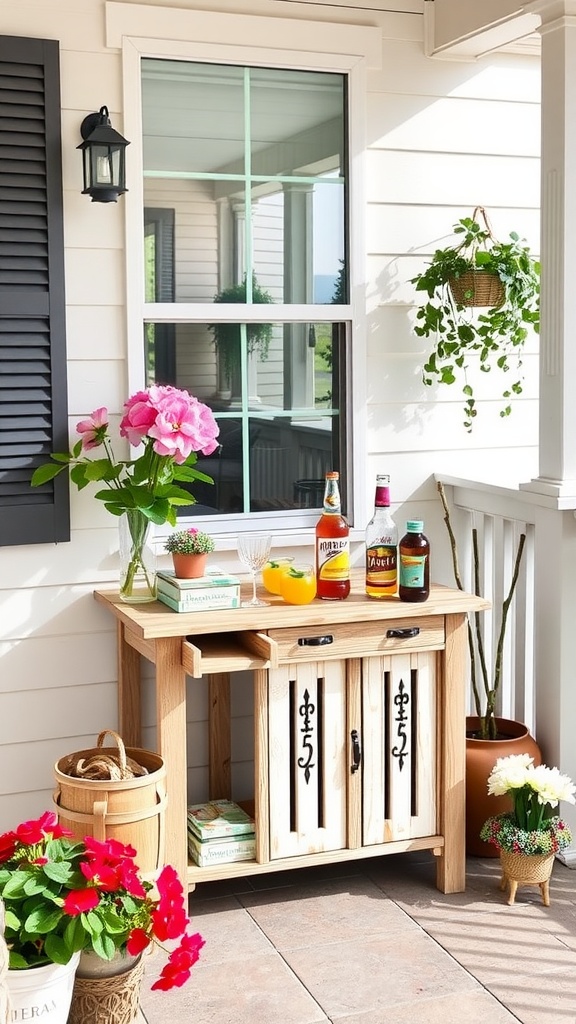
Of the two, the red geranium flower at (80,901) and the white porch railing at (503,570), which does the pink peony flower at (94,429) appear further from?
the red geranium flower at (80,901)

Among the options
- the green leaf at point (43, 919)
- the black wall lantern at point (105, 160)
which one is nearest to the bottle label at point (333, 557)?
the black wall lantern at point (105, 160)

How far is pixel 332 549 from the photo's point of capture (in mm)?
3299

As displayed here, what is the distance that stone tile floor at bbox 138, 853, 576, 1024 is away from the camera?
2.69 m

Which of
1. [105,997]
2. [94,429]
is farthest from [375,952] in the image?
[94,429]

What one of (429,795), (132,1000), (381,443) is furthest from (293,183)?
(132,1000)

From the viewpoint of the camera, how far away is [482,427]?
3.97 m

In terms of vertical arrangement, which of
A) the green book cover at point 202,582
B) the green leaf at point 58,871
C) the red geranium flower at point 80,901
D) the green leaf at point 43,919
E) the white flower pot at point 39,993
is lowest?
the white flower pot at point 39,993

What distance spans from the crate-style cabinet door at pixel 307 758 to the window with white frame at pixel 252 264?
27.5 inches

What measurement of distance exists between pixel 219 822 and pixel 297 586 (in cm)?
66

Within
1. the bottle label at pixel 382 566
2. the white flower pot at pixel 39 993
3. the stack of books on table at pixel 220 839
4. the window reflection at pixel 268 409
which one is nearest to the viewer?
the white flower pot at pixel 39 993

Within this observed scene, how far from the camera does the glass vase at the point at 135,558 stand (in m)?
3.29

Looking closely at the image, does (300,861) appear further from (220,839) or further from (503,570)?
(503,570)

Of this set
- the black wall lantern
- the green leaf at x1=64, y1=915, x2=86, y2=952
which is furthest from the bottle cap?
the green leaf at x1=64, y1=915, x2=86, y2=952

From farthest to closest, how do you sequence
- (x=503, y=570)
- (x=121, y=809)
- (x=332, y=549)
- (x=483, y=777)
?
(x=503, y=570), (x=483, y=777), (x=332, y=549), (x=121, y=809)
